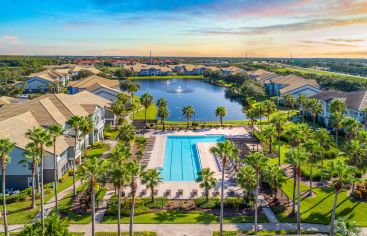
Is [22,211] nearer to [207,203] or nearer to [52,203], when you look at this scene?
[52,203]

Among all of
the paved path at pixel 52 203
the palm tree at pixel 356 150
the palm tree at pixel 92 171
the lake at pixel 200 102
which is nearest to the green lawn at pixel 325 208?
the palm tree at pixel 356 150

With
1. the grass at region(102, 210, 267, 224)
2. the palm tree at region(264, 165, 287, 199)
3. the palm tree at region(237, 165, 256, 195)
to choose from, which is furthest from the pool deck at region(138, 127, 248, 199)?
the palm tree at region(264, 165, 287, 199)

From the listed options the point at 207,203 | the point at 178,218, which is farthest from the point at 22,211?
the point at 207,203

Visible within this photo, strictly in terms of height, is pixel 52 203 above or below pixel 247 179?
below

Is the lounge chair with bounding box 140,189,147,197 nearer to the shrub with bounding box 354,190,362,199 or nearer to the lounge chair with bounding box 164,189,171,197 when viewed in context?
the lounge chair with bounding box 164,189,171,197

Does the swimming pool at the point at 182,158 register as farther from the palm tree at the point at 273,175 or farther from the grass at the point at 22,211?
the grass at the point at 22,211

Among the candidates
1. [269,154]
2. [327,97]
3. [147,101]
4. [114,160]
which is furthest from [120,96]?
[114,160]

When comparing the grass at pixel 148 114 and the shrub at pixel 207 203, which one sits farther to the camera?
the grass at pixel 148 114
